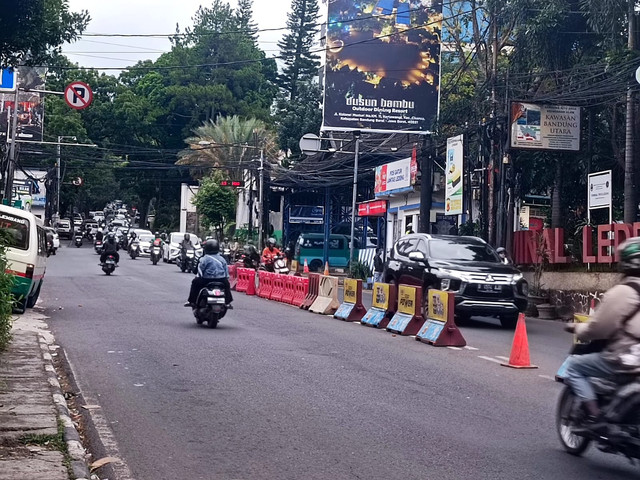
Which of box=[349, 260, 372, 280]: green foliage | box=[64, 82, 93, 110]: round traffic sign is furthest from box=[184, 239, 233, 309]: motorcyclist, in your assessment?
box=[349, 260, 372, 280]: green foliage

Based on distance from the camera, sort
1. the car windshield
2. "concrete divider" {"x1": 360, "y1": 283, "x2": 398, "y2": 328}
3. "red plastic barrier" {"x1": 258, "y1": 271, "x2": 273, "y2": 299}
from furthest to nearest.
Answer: "red plastic barrier" {"x1": 258, "y1": 271, "x2": 273, "y2": 299}, the car windshield, "concrete divider" {"x1": 360, "y1": 283, "x2": 398, "y2": 328}

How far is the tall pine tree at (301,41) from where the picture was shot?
81.8m

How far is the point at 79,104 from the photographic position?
31906 millimetres

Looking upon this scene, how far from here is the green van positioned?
163 ft

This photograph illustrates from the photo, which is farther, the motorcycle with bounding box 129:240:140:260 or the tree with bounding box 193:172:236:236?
the tree with bounding box 193:172:236:236

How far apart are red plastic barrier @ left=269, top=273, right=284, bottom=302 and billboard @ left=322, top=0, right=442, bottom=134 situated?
1175 cm

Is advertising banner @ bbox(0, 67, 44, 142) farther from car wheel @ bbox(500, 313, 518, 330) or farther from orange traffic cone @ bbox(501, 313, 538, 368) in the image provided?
orange traffic cone @ bbox(501, 313, 538, 368)

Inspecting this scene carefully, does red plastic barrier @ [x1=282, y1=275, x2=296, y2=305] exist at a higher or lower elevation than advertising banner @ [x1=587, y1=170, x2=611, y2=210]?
lower

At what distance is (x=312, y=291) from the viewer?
23.2 m

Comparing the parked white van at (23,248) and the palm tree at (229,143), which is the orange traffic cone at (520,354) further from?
the palm tree at (229,143)

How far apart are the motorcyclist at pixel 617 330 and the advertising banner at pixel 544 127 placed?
1960 centimetres

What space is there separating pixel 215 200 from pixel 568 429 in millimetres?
65728

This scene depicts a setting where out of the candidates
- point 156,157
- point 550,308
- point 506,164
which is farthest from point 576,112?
point 156,157


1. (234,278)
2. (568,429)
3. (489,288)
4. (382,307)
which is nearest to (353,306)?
(382,307)
